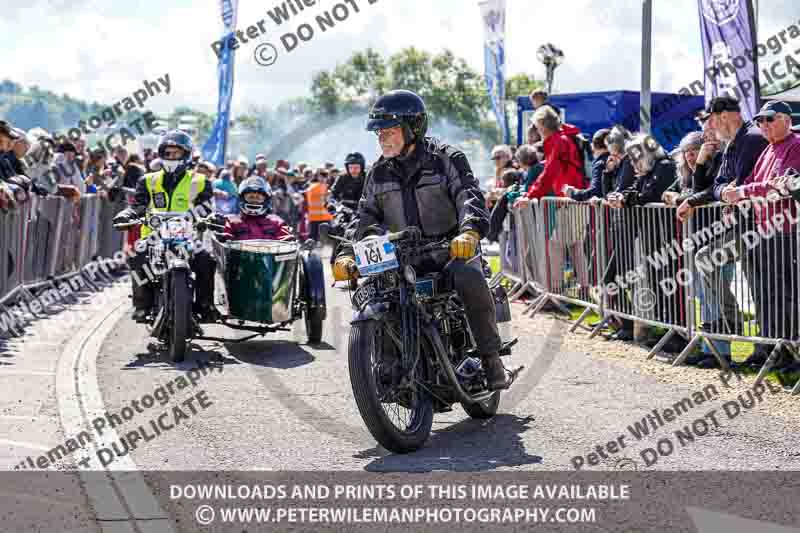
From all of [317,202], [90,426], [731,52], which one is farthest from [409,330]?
[317,202]

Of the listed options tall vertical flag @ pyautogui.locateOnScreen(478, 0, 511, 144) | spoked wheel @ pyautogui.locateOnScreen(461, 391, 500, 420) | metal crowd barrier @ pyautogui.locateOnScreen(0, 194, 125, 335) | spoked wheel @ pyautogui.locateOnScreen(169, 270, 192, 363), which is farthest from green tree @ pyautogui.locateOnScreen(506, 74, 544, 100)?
spoked wheel @ pyautogui.locateOnScreen(461, 391, 500, 420)

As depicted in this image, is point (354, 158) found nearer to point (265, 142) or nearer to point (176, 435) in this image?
point (176, 435)

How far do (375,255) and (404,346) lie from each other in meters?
0.52

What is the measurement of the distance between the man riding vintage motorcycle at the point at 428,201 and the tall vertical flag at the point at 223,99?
1778 centimetres

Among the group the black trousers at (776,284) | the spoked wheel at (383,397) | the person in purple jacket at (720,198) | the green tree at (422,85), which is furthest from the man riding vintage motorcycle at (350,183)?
the green tree at (422,85)

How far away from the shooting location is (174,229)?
36.9 ft

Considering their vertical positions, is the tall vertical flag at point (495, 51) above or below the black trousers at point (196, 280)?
above

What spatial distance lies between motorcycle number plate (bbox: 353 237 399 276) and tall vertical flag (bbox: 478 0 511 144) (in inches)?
706

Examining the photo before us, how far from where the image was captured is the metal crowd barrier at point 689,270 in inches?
346

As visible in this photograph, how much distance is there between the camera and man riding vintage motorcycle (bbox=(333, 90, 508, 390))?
7.09 metres

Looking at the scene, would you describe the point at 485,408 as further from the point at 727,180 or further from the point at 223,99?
the point at 223,99

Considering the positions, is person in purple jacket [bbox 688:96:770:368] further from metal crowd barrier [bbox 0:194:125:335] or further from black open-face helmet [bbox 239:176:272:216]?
metal crowd barrier [bbox 0:194:125:335]

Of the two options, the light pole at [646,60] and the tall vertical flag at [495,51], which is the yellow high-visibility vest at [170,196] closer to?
the light pole at [646,60]

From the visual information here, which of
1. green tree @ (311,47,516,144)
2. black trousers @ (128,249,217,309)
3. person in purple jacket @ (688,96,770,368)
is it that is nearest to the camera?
person in purple jacket @ (688,96,770,368)
